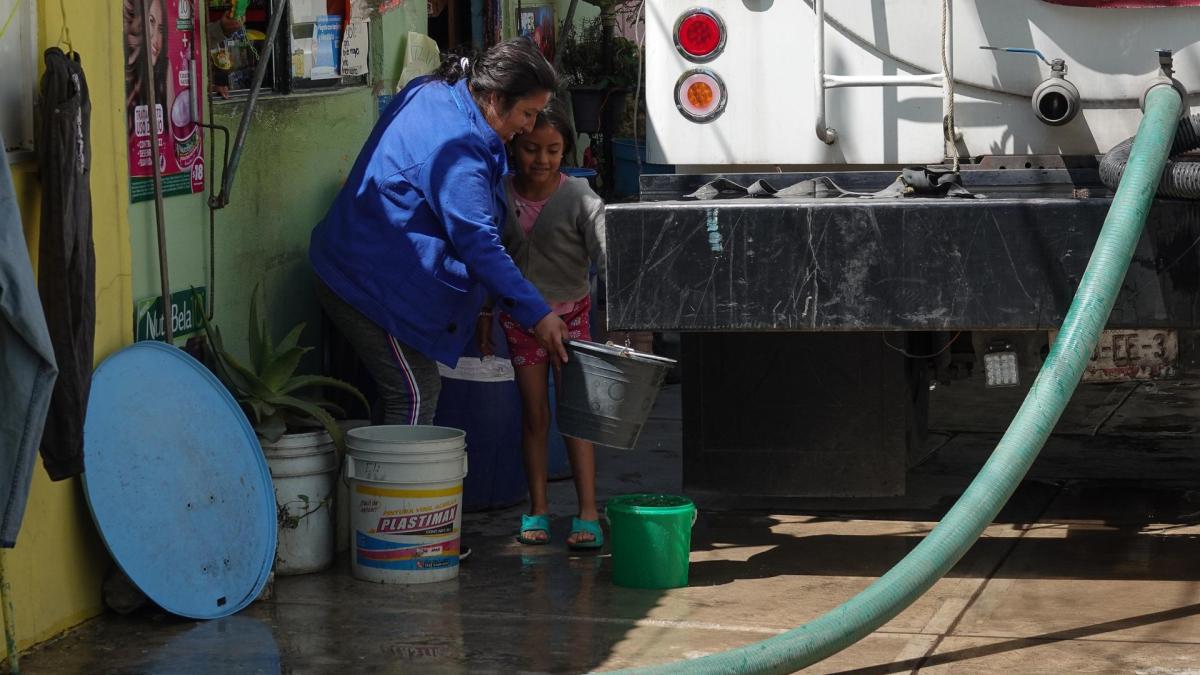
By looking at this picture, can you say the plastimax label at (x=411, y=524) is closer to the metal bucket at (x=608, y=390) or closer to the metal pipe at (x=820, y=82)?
the metal bucket at (x=608, y=390)

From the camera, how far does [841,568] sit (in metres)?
5.38

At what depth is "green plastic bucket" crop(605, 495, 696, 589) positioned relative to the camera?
16.7 feet

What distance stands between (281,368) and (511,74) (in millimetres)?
1154

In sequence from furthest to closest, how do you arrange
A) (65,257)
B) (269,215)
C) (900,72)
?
(269,215), (900,72), (65,257)

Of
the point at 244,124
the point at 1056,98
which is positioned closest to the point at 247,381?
the point at 244,124

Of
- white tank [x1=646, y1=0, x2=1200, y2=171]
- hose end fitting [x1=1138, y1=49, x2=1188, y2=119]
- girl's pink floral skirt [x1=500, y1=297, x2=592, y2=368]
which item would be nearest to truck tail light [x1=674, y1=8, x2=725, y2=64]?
white tank [x1=646, y1=0, x2=1200, y2=171]

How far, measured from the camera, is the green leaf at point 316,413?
17.7 feet

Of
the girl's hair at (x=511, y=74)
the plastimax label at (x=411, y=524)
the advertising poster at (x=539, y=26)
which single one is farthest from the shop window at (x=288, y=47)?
the advertising poster at (x=539, y=26)

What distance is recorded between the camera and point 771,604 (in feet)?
16.3

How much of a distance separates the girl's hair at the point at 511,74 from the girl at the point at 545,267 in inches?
10.5

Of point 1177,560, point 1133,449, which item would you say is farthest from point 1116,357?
point 1133,449

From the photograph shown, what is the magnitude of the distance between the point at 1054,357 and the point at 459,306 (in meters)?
1.94

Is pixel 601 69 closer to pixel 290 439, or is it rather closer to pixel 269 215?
pixel 269 215

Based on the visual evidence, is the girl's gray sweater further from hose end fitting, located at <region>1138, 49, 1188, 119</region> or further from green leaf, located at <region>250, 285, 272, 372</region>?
hose end fitting, located at <region>1138, 49, 1188, 119</region>
